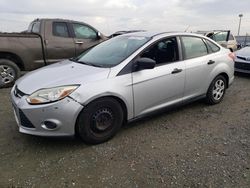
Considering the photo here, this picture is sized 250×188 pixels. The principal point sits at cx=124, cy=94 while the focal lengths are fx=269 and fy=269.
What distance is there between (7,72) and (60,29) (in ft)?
6.69

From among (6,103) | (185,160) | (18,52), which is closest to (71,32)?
(18,52)

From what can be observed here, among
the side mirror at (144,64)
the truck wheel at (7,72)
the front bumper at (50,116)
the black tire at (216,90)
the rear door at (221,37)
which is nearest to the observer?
the front bumper at (50,116)

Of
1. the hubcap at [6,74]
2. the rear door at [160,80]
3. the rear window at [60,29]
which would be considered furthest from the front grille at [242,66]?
the hubcap at [6,74]

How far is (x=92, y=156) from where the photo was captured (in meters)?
3.34

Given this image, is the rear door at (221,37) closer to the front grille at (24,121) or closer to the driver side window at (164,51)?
the driver side window at (164,51)

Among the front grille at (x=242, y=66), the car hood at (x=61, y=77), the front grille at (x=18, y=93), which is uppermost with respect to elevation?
the car hood at (x=61, y=77)

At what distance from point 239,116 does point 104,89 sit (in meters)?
2.64

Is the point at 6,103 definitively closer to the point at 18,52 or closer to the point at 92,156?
the point at 18,52

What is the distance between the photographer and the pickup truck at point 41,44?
21.8 feet

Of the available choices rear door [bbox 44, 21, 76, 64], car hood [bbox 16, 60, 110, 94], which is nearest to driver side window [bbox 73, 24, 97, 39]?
rear door [bbox 44, 21, 76, 64]

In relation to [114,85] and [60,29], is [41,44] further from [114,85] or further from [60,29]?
[114,85]

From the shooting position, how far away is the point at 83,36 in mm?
8078

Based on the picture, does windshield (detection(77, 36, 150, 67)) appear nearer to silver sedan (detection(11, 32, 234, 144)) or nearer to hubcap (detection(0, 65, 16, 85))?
silver sedan (detection(11, 32, 234, 144))

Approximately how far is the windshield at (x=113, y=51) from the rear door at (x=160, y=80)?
0.24m
